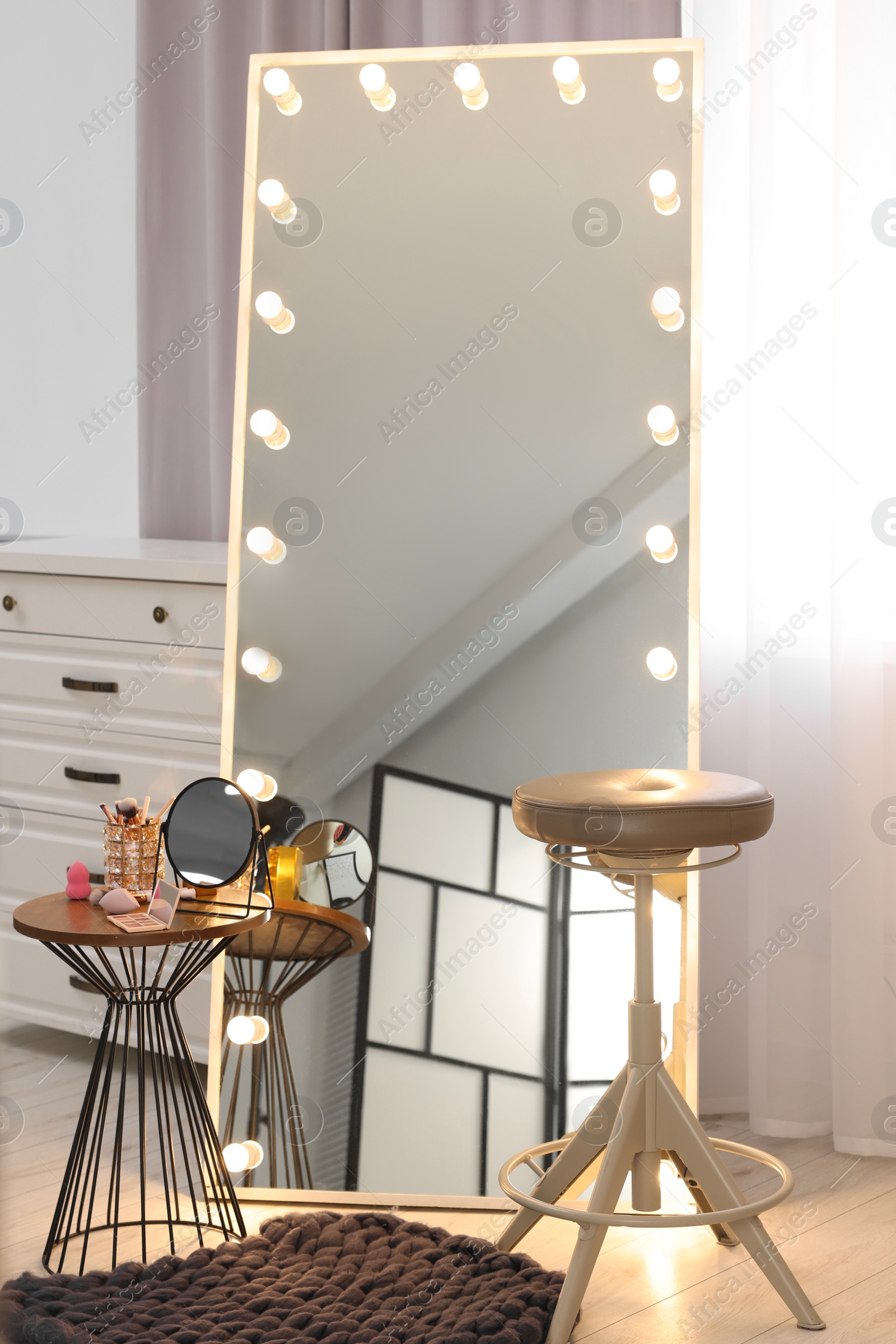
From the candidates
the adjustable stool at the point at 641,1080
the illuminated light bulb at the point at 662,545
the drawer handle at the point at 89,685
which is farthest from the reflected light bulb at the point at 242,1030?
the illuminated light bulb at the point at 662,545

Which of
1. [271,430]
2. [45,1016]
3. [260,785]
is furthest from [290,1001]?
[271,430]

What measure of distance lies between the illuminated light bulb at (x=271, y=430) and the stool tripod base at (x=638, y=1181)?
1.18 metres

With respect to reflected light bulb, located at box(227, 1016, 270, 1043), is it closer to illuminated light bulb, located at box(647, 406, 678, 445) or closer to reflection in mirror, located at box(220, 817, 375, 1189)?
reflection in mirror, located at box(220, 817, 375, 1189)

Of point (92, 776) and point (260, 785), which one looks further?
point (92, 776)

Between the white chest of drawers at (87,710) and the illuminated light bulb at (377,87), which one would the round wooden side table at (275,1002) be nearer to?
the white chest of drawers at (87,710)

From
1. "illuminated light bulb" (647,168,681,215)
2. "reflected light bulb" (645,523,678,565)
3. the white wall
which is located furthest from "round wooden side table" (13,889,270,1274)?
the white wall

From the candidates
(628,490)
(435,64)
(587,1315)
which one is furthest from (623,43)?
(587,1315)

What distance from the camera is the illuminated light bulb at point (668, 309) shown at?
83.0 inches

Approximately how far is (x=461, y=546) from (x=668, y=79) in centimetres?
85

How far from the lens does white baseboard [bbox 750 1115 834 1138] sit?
2.37 m

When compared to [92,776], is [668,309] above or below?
above

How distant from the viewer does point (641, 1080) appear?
176 centimetres

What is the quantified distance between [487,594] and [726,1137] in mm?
1111

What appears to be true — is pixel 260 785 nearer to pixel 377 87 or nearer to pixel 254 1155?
pixel 254 1155
